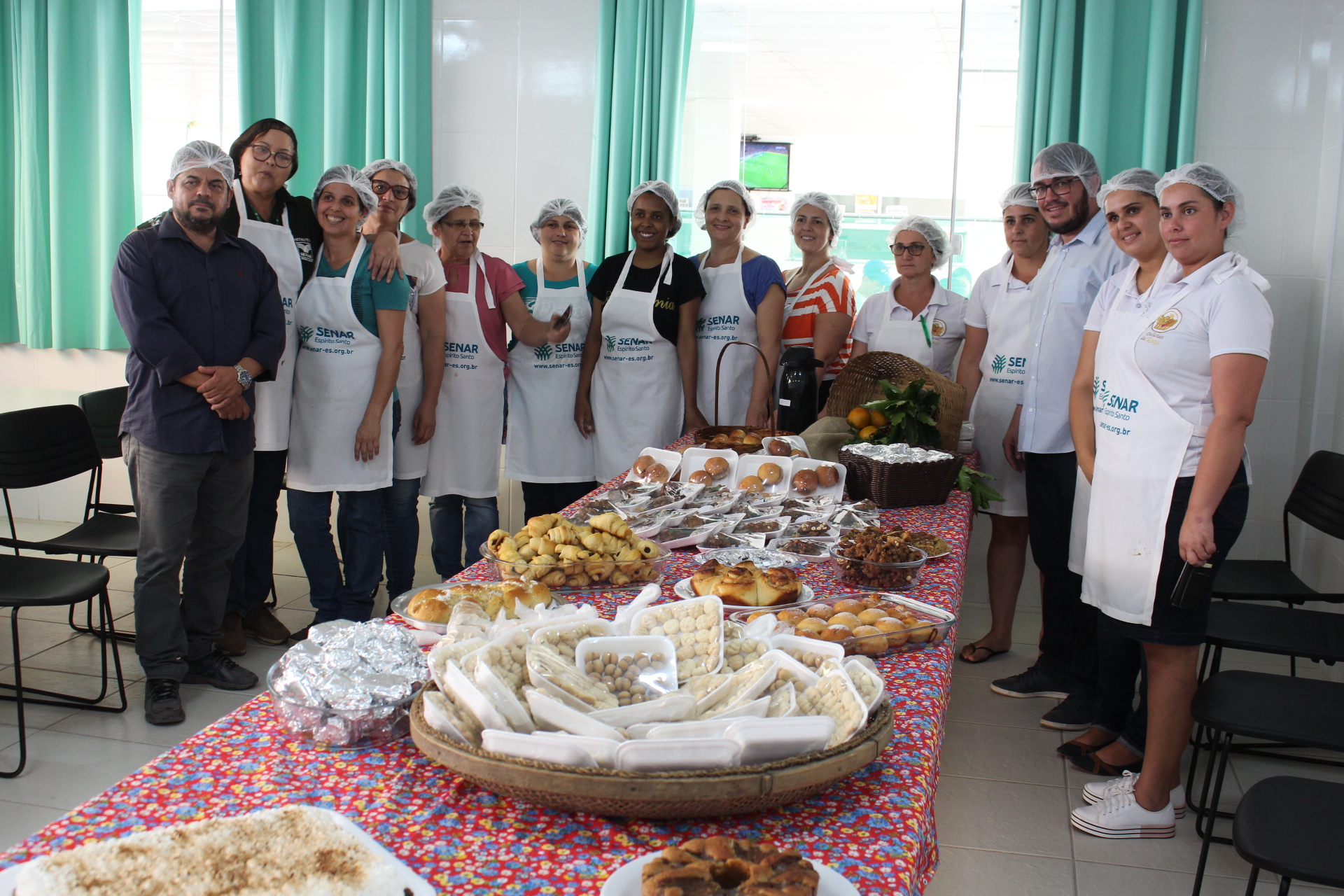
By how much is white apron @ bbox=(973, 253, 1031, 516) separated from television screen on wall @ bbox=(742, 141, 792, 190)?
68.9 inches

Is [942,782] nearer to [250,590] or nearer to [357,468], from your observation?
[357,468]

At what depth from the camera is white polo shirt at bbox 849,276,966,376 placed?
13.3 feet

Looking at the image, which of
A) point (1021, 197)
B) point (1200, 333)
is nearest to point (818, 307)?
point (1021, 197)

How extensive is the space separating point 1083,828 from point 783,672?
188 centimetres

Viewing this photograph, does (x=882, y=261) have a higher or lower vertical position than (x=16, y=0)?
lower

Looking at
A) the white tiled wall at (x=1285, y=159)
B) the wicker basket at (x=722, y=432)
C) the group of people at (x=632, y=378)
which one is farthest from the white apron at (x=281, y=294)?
the white tiled wall at (x=1285, y=159)

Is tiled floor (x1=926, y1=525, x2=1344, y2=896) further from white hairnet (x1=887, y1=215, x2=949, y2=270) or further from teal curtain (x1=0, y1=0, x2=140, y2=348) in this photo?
teal curtain (x1=0, y1=0, x2=140, y2=348)

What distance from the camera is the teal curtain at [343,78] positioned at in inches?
195

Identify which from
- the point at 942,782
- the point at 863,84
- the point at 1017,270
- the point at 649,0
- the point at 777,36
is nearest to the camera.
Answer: the point at 942,782

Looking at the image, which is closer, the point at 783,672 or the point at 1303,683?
the point at 783,672

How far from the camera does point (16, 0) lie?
17.5 ft

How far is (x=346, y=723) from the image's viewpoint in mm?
1257

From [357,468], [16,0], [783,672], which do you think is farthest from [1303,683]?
[16,0]

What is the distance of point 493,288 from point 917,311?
→ 5.61ft
